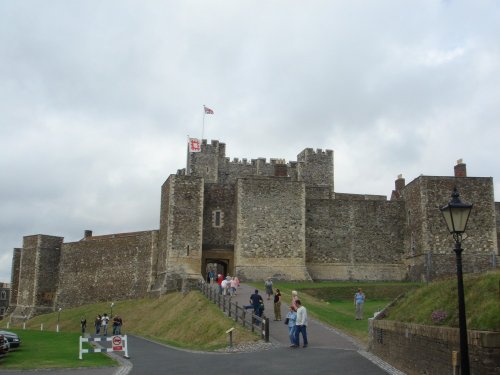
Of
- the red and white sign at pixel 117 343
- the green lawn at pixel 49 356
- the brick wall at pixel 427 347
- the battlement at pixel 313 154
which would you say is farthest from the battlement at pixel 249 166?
the brick wall at pixel 427 347

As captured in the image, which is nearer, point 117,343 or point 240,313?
point 117,343

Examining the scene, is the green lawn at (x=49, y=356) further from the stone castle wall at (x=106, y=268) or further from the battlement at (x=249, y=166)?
the battlement at (x=249, y=166)

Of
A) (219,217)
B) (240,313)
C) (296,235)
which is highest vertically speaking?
(219,217)

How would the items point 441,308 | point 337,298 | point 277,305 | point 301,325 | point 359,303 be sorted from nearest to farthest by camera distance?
point 441,308
point 301,325
point 277,305
point 359,303
point 337,298

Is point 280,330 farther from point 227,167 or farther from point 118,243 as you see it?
point 227,167

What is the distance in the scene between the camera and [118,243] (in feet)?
163

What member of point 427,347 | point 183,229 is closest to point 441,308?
point 427,347

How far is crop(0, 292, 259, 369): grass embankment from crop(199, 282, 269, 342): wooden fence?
0.27 metres

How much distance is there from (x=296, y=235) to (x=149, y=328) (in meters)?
11.8

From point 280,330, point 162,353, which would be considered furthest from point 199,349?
point 280,330

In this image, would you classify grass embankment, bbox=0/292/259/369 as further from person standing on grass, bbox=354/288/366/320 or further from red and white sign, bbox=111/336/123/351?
person standing on grass, bbox=354/288/366/320

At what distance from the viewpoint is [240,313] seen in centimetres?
2386

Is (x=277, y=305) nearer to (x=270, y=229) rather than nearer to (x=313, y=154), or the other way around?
(x=270, y=229)

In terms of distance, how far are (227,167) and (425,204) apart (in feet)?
84.5
